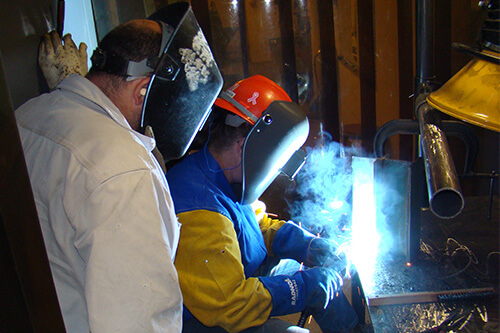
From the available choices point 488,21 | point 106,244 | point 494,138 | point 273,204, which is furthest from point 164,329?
point 494,138

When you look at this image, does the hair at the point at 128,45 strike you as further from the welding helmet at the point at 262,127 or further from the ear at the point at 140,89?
the welding helmet at the point at 262,127

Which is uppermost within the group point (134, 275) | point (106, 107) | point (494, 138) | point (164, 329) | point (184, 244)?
point (106, 107)

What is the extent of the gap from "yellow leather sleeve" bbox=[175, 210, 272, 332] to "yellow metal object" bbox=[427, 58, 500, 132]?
991mm

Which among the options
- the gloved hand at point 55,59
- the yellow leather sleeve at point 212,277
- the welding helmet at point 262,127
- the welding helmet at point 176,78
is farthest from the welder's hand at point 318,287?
the gloved hand at point 55,59

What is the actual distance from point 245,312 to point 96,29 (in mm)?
2192

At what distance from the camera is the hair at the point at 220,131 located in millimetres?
1987

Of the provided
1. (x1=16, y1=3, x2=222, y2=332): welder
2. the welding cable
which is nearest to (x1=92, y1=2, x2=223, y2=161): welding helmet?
(x1=16, y1=3, x2=222, y2=332): welder

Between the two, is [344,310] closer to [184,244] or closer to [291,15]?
[184,244]

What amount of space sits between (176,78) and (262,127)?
542 millimetres

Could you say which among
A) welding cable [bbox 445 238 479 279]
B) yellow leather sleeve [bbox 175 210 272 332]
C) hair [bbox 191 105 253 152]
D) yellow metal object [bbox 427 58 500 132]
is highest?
yellow metal object [bbox 427 58 500 132]

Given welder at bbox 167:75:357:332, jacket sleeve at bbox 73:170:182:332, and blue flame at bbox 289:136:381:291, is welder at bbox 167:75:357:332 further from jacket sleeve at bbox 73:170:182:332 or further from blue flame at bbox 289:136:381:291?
jacket sleeve at bbox 73:170:182:332

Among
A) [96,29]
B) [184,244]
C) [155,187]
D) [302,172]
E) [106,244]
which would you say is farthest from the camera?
[302,172]

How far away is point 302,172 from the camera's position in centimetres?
353

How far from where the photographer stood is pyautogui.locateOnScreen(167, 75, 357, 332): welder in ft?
5.46
